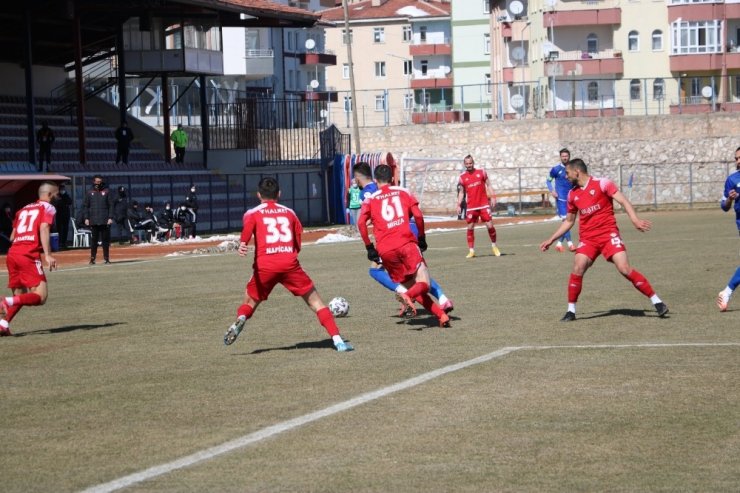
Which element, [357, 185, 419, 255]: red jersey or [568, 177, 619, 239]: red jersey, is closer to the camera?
[357, 185, 419, 255]: red jersey

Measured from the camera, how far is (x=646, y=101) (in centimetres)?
6525

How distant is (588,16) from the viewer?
275 feet

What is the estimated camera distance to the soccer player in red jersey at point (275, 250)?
1299cm

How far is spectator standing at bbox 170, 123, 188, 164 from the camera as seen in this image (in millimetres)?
51906

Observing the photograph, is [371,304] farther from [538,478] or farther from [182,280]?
[538,478]

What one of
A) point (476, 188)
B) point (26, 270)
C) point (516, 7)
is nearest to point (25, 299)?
point (26, 270)

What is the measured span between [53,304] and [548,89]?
159 feet

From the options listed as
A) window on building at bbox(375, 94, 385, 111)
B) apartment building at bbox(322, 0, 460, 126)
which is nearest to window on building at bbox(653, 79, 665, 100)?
window on building at bbox(375, 94, 385, 111)

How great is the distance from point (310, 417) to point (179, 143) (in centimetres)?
4342

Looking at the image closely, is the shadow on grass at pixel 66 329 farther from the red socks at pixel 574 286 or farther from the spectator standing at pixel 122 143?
the spectator standing at pixel 122 143

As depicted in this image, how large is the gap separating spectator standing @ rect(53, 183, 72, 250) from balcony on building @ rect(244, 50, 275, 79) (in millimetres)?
61467

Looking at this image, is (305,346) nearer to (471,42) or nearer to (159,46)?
(159,46)

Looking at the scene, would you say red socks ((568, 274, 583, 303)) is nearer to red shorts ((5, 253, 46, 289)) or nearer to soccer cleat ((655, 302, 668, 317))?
soccer cleat ((655, 302, 668, 317))

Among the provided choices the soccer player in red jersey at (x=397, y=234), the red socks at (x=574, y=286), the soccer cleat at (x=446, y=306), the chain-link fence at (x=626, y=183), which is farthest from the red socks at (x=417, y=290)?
the chain-link fence at (x=626, y=183)
